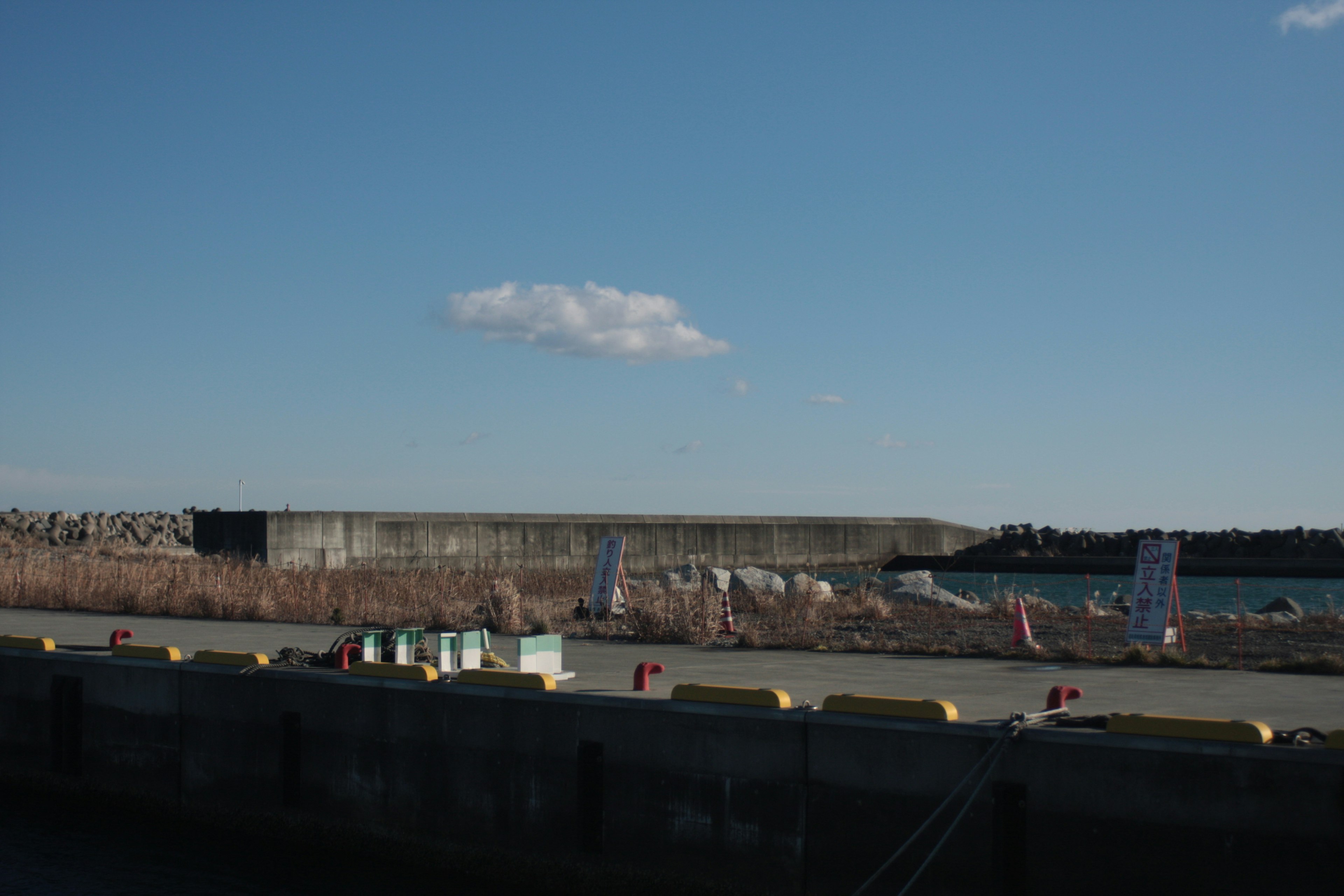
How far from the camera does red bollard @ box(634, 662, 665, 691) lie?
10.8 metres

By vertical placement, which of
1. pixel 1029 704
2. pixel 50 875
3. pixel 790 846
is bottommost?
pixel 50 875

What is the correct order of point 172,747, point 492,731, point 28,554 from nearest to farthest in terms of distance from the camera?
1. point 492,731
2. point 172,747
3. point 28,554

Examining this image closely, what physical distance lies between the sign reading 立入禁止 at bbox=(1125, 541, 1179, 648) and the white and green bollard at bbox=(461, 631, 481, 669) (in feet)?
28.6

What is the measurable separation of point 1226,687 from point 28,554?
31909mm

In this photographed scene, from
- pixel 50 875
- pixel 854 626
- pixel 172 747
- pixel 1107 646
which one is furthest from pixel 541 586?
pixel 50 875

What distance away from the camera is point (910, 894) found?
310 inches

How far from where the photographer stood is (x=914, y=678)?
12727 mm

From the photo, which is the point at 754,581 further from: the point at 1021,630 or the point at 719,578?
the point at 1021,630

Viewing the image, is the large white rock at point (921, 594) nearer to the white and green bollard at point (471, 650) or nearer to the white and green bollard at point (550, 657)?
the white and green bollard at point (550, 657)

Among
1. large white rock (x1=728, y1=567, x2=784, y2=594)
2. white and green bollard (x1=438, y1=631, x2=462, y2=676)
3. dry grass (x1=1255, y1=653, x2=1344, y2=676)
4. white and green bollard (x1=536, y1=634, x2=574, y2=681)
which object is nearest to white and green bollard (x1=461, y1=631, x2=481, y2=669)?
white and green bollard (x1=438, y1=631, x2=462, y2=676)

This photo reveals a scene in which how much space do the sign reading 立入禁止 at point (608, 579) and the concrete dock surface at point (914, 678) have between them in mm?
3157

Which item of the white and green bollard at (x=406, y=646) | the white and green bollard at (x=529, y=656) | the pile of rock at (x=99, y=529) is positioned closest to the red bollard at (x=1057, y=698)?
the white and green bollard at (x=529, y=656)

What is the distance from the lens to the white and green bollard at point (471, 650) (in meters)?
12.2

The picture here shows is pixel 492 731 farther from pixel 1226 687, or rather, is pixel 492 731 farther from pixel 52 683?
pixel 1226 687
